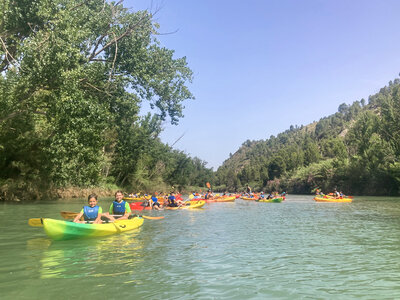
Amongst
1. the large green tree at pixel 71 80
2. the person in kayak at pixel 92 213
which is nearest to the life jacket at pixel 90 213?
the person in kayak at pixel 92 213

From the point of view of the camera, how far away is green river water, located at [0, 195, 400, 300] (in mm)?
4797

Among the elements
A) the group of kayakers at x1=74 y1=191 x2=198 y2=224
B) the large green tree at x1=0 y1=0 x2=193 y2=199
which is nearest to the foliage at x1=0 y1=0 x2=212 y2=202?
the large green tree at x1=0 y1=0 x2=193 y2=199

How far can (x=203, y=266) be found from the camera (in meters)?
Result: 6.37

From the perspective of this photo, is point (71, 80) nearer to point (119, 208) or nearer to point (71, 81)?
point (71, 81)

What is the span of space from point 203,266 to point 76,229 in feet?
14.2

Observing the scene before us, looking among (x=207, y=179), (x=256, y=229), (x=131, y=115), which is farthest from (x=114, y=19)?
(x=207, y=179)

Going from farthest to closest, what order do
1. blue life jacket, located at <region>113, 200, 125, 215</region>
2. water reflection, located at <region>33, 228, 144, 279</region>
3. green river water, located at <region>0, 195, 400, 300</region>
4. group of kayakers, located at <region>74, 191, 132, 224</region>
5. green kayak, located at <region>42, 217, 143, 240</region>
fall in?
1. blue life jacket, located at <region>113, 200, 125, 215</region>
2. group of kayakers, located at <region>74, 191, 132, 224</region>
3. green kayak, located at <region>42, 217, 143, 240</region>
4. water reflection, located at <region>33, 228, 144, 279</region>
5. green river water, located at <region>0, 195, 400, 300</region>

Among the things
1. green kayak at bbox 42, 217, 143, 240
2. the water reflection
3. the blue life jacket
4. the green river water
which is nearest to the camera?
the green river water

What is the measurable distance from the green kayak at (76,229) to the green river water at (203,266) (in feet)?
0.65

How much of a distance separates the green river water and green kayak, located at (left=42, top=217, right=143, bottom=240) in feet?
0.65

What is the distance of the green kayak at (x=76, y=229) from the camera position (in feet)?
27.9

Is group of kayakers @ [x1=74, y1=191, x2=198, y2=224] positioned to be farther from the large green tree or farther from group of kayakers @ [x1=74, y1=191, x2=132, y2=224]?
the large green tree

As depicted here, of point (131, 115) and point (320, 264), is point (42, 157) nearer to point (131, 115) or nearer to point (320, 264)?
point (131, 115)

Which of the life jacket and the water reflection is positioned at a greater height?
the life jacket
